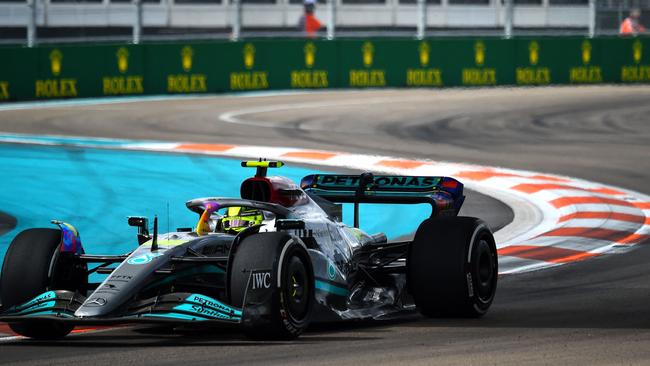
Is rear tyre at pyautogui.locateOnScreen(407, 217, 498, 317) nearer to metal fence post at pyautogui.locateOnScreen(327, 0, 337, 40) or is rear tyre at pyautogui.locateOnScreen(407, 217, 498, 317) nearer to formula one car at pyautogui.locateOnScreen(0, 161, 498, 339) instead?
formula one car at pyautogui.locateOnScreen(0, 161, 498, 339)

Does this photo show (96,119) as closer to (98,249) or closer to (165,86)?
(165,86)

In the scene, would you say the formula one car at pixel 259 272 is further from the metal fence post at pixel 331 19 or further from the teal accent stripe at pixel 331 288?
the metal fence post at pixel 331 19

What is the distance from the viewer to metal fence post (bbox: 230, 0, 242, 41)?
30.4 meters

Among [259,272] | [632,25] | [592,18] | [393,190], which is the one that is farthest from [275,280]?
[632,25]

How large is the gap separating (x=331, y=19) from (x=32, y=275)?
925 inches

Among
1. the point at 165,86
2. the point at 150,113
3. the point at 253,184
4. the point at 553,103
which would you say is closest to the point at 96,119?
the point at 150,113

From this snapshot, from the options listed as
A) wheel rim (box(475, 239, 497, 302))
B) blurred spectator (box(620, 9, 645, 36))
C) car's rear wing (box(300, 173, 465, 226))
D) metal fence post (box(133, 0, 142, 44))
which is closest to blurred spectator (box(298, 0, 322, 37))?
metal fence post (box(133, 0, 142, 44))

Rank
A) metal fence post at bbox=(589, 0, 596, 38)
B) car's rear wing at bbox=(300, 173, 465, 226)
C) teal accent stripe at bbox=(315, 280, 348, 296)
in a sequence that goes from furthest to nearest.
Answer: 1. metal fence post at bbox=(589, 0, 596, 38)
2. car's rear wing at bbox=(300, 173, 465, 226)
3. teal accent stripe at bbox=(315, 280, 348, 296)

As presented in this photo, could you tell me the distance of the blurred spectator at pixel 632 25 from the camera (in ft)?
106

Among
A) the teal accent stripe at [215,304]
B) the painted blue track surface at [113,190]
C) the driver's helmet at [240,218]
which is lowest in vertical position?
the painted blue track surface at [113,190]

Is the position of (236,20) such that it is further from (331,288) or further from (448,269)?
(331,288)

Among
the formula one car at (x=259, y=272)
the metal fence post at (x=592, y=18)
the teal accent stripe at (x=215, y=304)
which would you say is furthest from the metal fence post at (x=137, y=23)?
the teal accent stripe at (x=215, y=304)

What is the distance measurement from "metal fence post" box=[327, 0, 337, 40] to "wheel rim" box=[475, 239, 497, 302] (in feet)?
72.9

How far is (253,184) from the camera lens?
9297 millimetres
